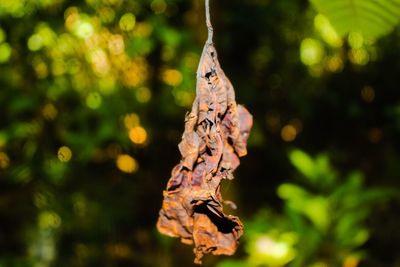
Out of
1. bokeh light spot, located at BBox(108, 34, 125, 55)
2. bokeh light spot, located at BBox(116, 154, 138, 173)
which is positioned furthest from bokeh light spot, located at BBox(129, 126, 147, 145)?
bokeh light spot, located at BBox(108, 34, 125, 55)

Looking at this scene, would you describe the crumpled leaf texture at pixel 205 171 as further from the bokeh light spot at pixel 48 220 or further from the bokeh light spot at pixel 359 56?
the bokeh light spot at pixel 359 56

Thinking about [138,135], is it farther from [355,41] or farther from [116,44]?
[355,41]

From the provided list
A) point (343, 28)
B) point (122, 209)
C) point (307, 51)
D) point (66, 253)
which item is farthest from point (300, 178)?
point (343, 28)

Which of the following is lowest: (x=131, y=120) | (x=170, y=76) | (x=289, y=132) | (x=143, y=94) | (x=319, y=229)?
(x=319, y=229)

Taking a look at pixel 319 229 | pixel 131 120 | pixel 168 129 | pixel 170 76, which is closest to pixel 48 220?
pixel 131 120

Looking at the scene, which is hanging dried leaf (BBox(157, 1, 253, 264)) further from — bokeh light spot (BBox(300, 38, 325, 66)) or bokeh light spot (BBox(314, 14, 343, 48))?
bokeh light spot (BBox(300, 38, 325, 66))

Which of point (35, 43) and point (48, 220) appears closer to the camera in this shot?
point (35, 43)

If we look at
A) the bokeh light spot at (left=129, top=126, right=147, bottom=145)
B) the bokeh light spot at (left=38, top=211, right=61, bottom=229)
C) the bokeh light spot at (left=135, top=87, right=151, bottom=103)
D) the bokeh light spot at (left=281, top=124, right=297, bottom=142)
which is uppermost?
the bokeh light spot at (left=281, top=124, right=297, bottom=142)

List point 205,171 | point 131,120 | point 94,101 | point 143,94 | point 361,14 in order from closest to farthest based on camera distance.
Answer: point 205,171 < point 361,14 < point 94,101 < point 131,120 < point 143,94
